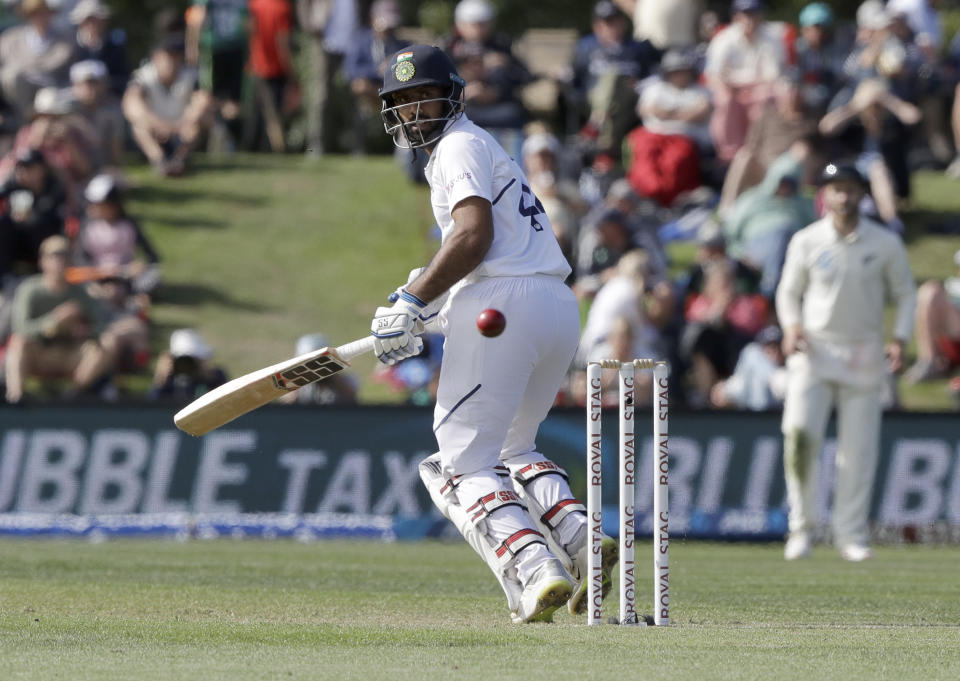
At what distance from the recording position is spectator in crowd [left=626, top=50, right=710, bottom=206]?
17.4 metres

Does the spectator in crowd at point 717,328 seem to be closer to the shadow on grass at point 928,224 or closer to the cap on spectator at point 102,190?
the shadow on grass at point 928,224

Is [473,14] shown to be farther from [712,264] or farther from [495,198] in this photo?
[495,198]

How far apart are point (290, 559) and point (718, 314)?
18.6 ft

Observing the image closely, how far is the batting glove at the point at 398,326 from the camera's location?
20.2ft

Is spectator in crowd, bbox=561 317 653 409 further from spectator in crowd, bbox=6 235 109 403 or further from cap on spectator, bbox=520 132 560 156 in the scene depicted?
spectator in crowd, bbox=6 235 109 403

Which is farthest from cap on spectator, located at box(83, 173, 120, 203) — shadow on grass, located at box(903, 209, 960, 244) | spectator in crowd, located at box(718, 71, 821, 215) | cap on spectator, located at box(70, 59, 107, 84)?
shadow on grass, located at box(903, 209, 960, 244)

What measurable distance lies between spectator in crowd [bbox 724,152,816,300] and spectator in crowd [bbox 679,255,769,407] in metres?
0.61

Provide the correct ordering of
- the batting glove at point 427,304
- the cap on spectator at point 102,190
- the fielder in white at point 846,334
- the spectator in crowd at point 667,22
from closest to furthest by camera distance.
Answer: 1. the batting glove at point 427,304
2. the fielder in white at point 846,334
3. the cap on spectator at point 102,190
4. the spectator in crowd at point 667,22

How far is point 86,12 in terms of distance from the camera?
1872cm

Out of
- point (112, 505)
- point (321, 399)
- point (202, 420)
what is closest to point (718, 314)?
point (321, 399)

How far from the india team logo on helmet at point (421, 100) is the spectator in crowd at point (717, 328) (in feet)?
25.8

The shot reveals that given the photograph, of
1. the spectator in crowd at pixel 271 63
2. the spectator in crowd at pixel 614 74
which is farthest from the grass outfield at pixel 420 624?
the spectator in crowd at pixel 271 63

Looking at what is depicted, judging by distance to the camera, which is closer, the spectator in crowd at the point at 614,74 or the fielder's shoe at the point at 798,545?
the fielder's shoe at the point at 798,545

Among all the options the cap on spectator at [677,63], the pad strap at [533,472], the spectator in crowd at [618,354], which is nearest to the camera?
the pad strap at [533,472]
